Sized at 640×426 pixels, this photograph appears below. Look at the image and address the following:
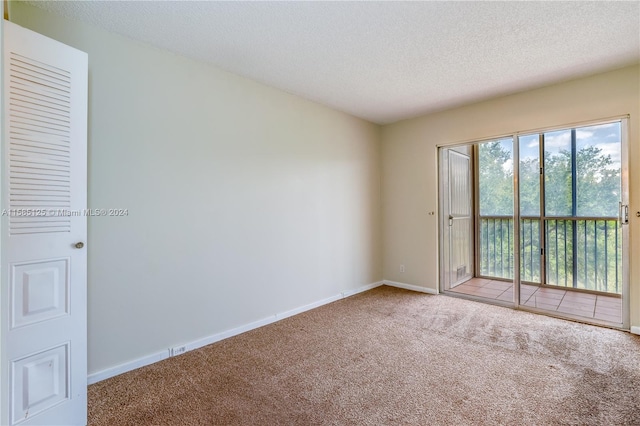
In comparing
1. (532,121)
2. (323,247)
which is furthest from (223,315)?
(532,121)

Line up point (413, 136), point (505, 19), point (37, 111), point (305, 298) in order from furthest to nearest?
point (413, 136) → point (305, 298) → point (505, 19) → point (37, 111)

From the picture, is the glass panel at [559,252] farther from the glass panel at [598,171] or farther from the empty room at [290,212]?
the glass panel at [598,171]

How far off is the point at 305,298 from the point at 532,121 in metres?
3.18

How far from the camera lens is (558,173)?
404cm

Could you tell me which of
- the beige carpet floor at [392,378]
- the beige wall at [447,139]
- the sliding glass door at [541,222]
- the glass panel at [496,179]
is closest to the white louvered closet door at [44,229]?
the beige carpet floor at [392,378]

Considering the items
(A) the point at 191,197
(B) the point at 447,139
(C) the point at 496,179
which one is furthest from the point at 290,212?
(C) the point at 496,179

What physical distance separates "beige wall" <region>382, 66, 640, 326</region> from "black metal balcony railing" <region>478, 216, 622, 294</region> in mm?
1290

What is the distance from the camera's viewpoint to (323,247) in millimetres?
3670

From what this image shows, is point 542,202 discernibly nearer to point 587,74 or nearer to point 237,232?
point 587,74

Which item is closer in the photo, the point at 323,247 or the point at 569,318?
the point at 569,318

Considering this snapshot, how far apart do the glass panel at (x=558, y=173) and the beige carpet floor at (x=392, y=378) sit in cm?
179

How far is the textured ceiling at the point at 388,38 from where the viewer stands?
1.91 meters

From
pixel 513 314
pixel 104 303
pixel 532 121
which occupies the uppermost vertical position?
pixel 532 121

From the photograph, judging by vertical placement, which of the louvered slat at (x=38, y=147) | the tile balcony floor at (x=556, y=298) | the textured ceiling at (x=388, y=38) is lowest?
the tile balcony floor at (x=556, y=298)
